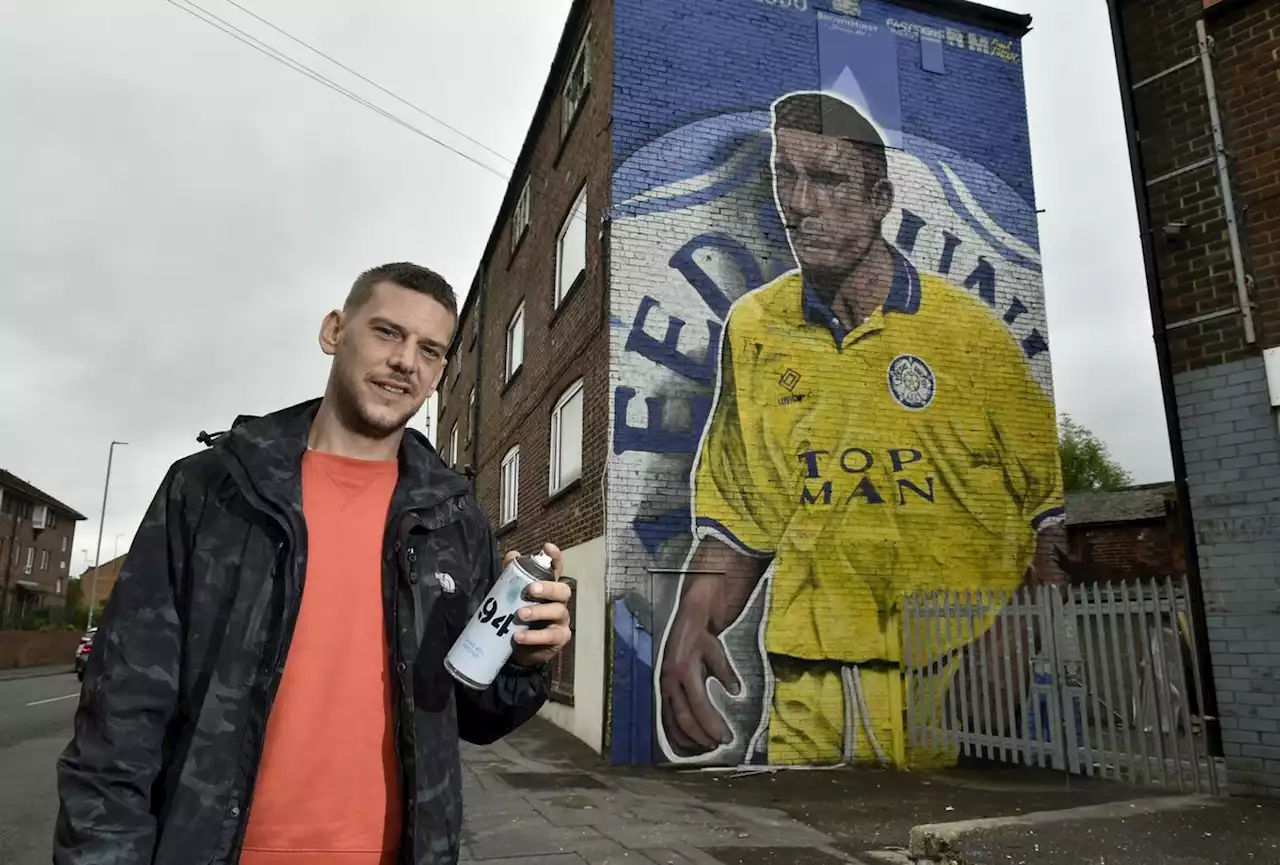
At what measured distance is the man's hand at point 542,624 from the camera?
1983 millimetres

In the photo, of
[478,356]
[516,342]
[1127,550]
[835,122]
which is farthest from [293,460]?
[1127,550]

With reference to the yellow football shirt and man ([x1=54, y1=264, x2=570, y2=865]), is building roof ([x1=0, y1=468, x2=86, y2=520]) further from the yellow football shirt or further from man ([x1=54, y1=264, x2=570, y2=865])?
Answer: man ([x1=54, y1=264, x2=570, y2=865])

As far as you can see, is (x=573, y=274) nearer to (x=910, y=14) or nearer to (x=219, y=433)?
(x=910, y=14)

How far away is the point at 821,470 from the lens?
10.5 m

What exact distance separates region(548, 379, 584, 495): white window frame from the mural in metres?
1.68

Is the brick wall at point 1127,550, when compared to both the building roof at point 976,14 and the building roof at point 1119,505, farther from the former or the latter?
the building roof at point 976,14

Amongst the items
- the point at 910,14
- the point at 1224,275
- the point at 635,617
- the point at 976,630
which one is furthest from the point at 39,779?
the point at 910,14

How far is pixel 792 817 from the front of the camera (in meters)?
7.06

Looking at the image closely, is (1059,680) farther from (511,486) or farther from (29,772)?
(29,772)

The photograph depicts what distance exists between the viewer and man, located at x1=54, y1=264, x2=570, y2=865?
5.46 ft

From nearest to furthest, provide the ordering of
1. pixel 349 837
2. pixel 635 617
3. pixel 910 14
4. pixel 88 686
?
pixel 88 686 < pixel 349 837 < pixel 635 617 < pixel 910 14

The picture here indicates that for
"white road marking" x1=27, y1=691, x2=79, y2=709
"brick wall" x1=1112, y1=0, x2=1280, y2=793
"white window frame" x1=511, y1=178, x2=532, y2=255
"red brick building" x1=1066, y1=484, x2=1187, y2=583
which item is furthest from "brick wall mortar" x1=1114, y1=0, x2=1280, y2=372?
"white road marking" x1=27, y1=691, x2=79, y2=709

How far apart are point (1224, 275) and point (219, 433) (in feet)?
26.0

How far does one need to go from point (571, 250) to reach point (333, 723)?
38.0 ft
